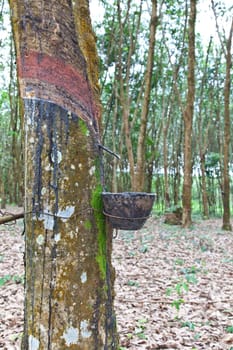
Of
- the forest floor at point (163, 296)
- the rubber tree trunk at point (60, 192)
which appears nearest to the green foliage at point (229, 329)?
the forest floor at point (163, 296)

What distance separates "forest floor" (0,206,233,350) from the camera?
3241mm

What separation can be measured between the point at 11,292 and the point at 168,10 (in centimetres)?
1148

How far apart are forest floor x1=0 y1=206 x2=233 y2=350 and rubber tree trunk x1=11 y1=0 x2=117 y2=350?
1.67 meters

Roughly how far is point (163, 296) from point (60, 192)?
10.7 ft

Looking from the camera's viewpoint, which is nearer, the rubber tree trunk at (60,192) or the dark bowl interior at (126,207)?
the rubber tree trunk at (60,192)

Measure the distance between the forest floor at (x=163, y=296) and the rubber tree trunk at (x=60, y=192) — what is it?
1675mm

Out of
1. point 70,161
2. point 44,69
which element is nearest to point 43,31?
point 44,69

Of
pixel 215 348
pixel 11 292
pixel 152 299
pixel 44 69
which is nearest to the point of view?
pixel 44 69

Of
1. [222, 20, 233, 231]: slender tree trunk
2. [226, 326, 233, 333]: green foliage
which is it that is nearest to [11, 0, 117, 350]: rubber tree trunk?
[226, 326, 233, 333]: green foliage

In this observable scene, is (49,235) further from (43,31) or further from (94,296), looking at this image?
(43,31)

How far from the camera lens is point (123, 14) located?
51.1ft

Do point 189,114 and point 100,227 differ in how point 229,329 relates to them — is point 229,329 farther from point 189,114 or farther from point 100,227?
point 189,114

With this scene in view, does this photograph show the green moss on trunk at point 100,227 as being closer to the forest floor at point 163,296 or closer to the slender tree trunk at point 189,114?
the forest floor at point 163,296

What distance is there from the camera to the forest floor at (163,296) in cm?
A: 324
